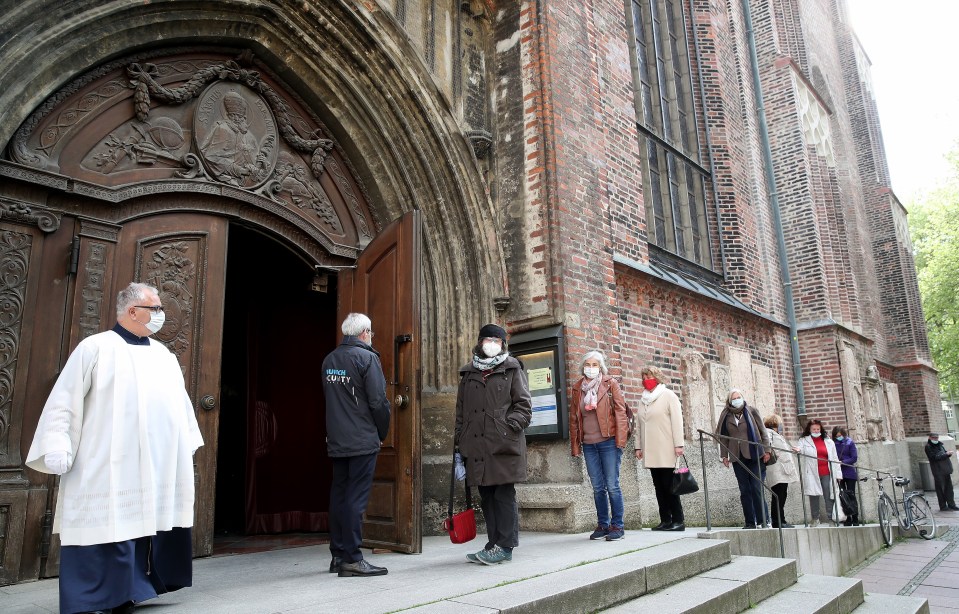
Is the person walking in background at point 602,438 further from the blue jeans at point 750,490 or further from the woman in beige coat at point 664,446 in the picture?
the blue jeans at point 750,490

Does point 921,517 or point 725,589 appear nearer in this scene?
point 725,589

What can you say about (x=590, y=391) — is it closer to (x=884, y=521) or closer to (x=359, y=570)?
(x=359, y=570)

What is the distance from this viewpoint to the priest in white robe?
2.91m

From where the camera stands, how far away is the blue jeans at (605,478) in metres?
5.43

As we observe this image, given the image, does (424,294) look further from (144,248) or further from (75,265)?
(75,265)

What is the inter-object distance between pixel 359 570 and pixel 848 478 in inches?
372

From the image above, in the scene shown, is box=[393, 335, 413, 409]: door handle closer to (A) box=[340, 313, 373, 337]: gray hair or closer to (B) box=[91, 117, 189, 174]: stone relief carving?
(A) box=[340, 313, 373, 337]: gray hair

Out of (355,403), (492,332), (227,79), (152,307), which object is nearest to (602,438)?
(492,332)

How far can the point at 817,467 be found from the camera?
33.8ft

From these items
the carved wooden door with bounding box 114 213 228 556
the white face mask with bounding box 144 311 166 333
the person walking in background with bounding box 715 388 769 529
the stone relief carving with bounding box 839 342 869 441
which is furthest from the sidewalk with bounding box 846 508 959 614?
the white face mask with bounding box 144 311 166 333

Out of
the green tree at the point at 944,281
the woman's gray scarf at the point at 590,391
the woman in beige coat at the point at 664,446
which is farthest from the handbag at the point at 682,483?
the green tree at the point at 944,281

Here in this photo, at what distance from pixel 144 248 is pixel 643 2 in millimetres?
9818

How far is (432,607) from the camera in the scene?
3.04m

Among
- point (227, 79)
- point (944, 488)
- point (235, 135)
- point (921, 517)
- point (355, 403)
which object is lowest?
point (921, 517)
